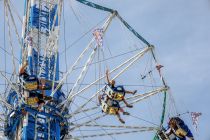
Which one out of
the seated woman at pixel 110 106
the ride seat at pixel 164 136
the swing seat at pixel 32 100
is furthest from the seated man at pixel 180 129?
the swing seat at pixel 32 100

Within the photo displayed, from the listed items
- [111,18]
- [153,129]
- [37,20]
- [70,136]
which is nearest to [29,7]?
[37,20]

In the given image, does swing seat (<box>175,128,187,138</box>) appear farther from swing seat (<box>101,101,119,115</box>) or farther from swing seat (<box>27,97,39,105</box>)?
swing seat (<box>27,97,39,105</box>)

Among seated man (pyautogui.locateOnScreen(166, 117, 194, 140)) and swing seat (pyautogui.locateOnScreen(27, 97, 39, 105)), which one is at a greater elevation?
swing seat (pyautogui.locateOnScreen(27, 97, 39, 105))

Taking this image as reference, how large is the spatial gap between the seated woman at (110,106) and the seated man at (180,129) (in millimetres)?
5598

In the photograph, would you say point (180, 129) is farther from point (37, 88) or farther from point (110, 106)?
point (37, 88)

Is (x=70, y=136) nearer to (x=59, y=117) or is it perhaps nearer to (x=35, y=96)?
(x=59, y=117)

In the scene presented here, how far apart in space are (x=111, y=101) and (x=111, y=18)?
7631mm

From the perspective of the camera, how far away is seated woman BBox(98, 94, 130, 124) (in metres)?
36.1

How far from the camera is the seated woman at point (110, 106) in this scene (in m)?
36.1

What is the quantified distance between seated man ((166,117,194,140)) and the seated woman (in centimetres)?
560

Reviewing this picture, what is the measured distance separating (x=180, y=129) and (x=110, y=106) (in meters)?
7.08

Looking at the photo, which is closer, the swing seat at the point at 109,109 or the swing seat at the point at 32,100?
the swing seat at the point at 32,100

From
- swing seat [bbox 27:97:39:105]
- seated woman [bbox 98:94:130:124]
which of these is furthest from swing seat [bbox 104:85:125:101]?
swing seat [bbox 27:97:39:105]

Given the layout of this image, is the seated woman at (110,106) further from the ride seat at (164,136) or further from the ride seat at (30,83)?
the ride seat at (164,136)
